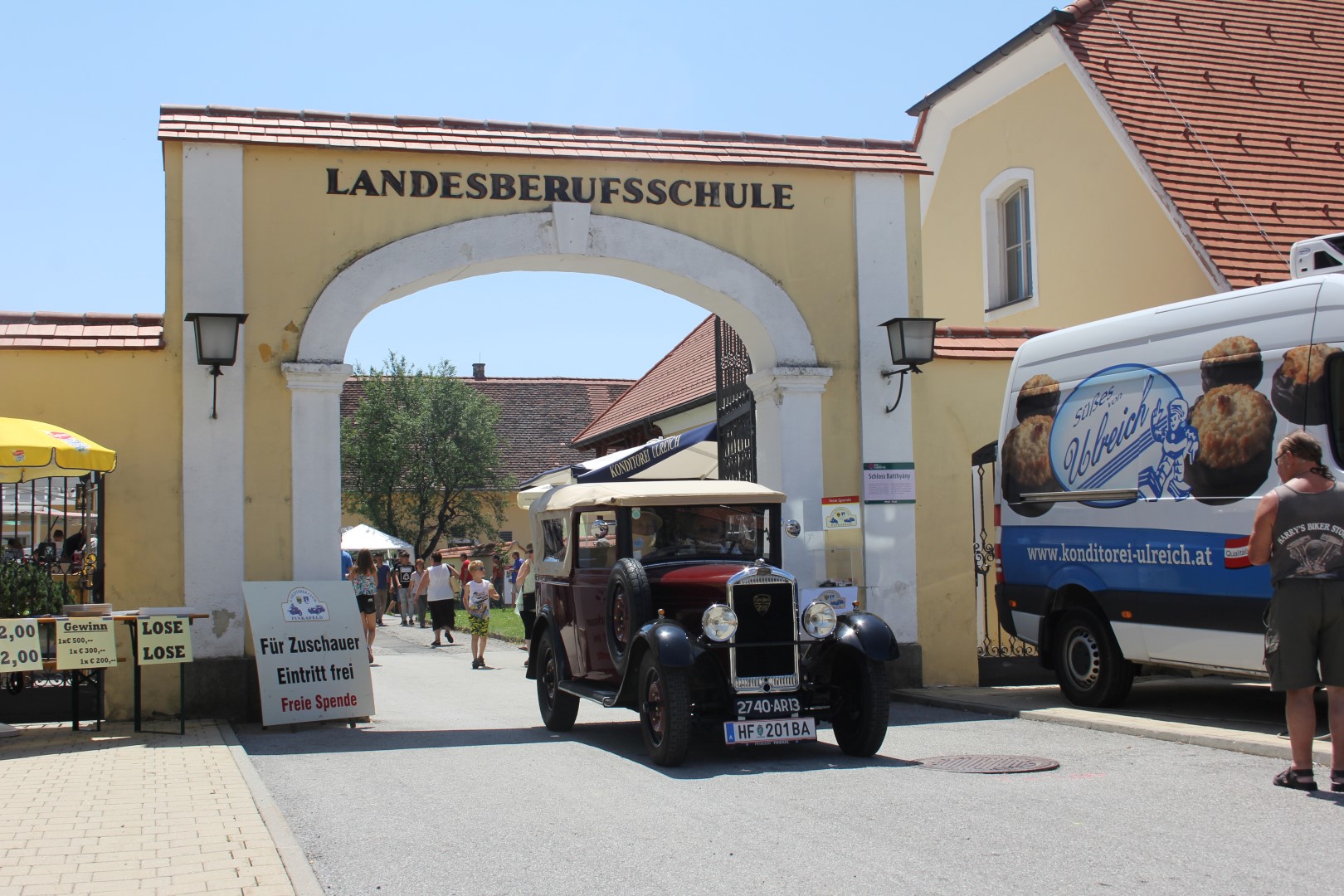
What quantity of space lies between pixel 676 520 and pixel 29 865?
490 centimetres

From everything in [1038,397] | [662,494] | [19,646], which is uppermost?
[1038,397]

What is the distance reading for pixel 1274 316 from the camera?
8773 mm

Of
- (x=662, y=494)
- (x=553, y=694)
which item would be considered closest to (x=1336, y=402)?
(x=662, y=494)

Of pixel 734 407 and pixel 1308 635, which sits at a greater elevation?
pixel 734 407

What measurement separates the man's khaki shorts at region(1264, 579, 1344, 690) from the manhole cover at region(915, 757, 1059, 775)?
65.3 inches

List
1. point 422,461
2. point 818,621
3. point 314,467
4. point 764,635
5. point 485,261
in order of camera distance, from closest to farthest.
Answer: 1. point 764,635
2. point 818,621
3. point 314,467
4. point 485,261
5. point 422,461

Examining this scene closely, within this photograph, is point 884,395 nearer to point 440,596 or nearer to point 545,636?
point 545,636

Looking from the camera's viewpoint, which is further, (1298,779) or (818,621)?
(818,621)

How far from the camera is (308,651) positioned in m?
10.6

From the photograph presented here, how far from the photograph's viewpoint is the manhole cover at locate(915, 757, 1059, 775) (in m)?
7.86

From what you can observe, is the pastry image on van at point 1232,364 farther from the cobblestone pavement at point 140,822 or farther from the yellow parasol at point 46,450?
the yellow parasol at point 46,450

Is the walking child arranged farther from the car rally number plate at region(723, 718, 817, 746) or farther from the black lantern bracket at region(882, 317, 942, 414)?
the car rally number plate at region(723, 718, 817, 746)

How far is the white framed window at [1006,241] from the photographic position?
1839 centimetres

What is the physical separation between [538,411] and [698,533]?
127ft
